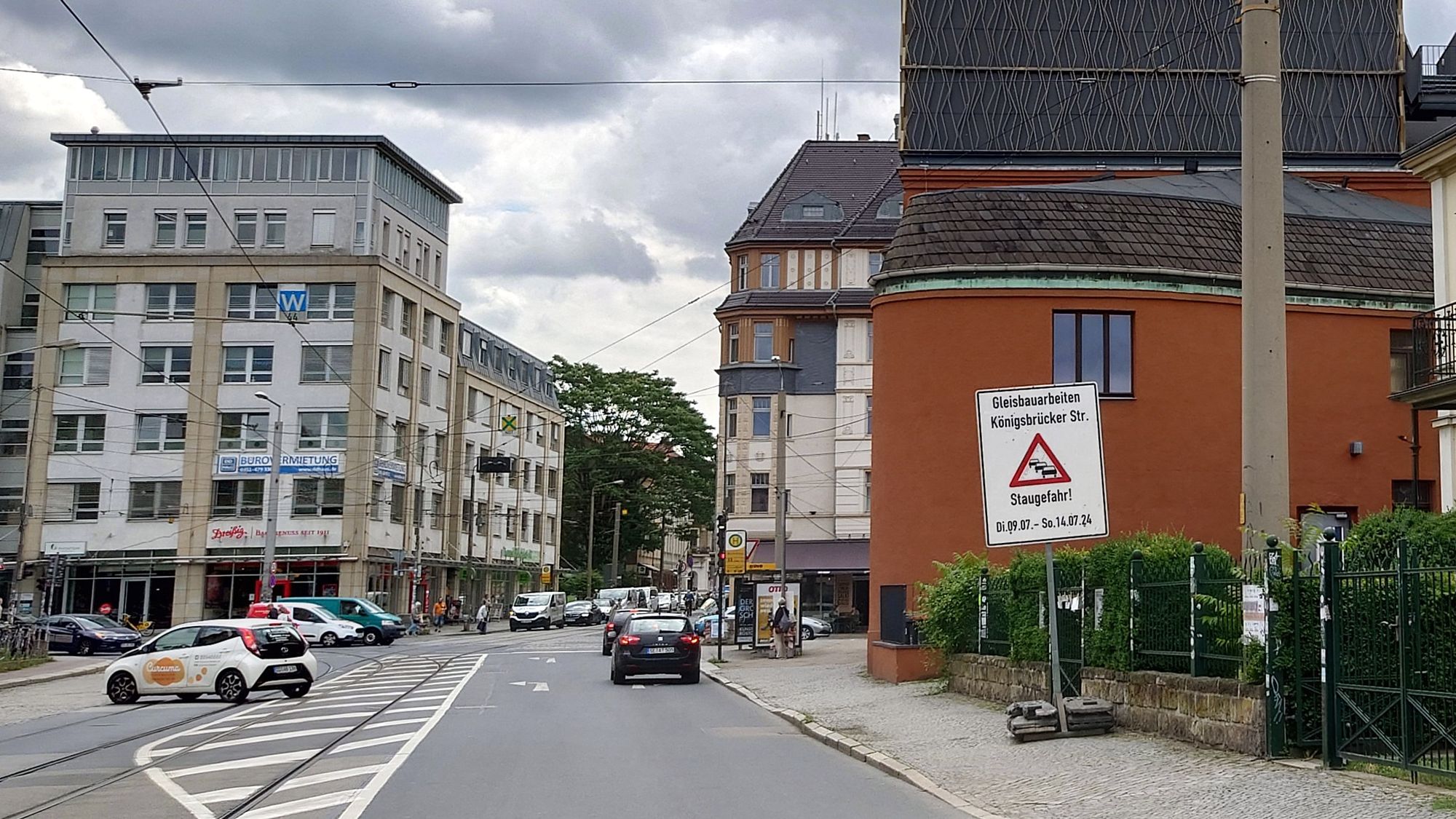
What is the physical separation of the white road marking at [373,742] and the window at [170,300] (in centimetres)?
5330

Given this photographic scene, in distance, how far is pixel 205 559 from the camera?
6575 cm

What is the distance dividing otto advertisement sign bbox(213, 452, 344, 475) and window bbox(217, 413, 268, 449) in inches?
21.0

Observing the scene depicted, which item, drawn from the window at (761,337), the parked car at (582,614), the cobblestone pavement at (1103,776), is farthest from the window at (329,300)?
the cobblestone pavement at (1103,776)

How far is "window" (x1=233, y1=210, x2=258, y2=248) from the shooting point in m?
68.0

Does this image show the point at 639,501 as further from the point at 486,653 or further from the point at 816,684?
the point at 816,684

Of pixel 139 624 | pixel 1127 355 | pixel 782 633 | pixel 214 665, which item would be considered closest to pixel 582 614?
pixel 139 624

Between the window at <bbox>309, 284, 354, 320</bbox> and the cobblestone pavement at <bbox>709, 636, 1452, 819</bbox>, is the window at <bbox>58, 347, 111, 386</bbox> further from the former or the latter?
the cobblestone pavement at <bbox>709, 636, 1452, 819</bbox>

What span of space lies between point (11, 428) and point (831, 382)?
37.3 m

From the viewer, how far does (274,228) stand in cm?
6812

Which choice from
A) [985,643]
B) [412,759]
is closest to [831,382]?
[985,643]

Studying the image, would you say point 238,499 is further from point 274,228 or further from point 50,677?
point 50,677

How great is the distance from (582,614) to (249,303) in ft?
70.9

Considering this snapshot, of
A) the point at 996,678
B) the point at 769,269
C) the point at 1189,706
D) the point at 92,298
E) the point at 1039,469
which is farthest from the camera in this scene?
the point at 92,298

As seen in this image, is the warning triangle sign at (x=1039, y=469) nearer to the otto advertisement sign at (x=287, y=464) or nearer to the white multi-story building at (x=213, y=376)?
the white multi-story building at (x=213, y=376)
